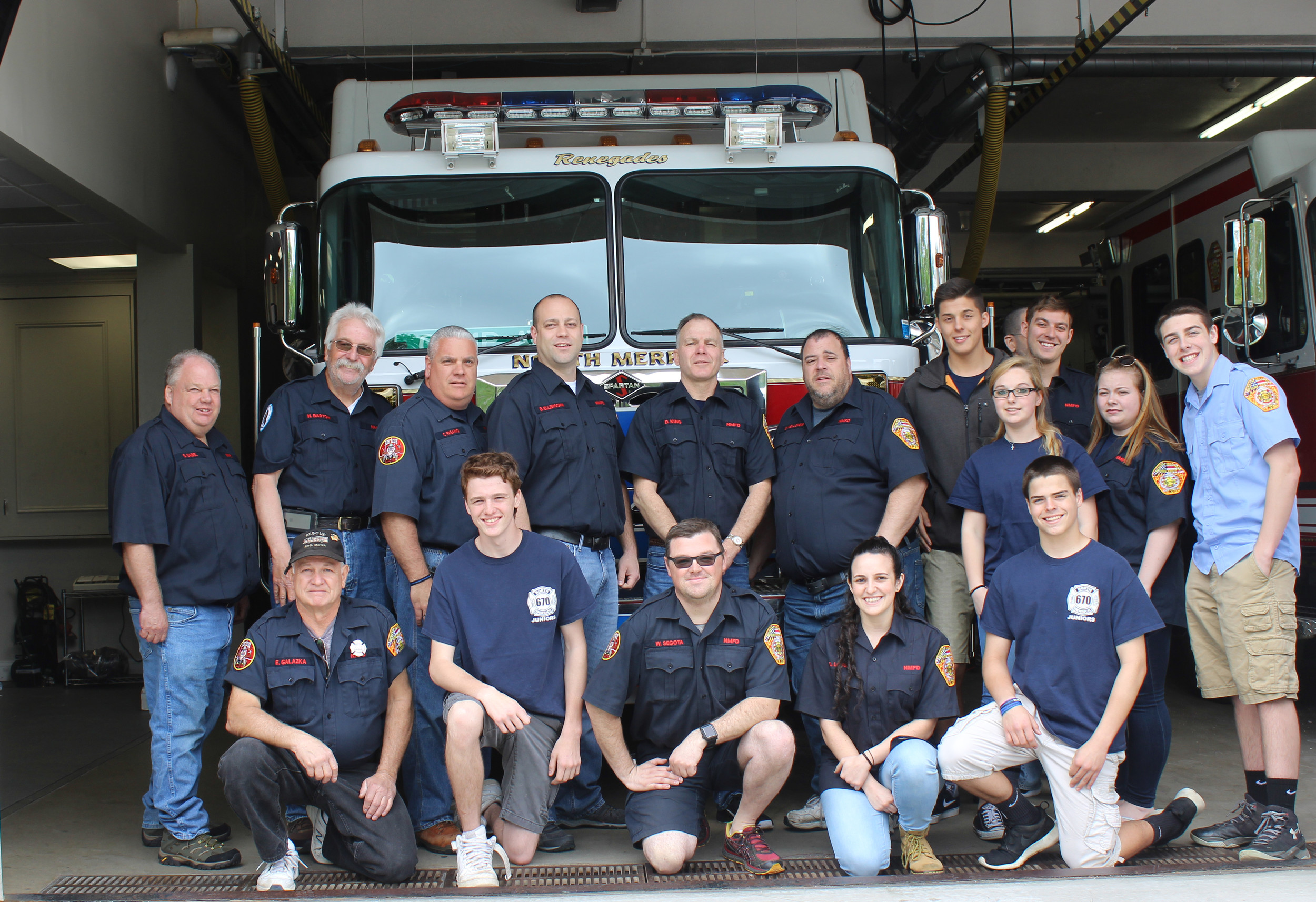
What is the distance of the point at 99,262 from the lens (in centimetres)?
820

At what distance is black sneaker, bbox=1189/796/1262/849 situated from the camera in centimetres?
348

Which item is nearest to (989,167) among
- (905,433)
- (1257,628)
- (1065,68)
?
(1065,68)

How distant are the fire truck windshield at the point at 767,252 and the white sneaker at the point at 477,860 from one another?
213 cm

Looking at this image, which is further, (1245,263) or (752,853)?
(1245,263)

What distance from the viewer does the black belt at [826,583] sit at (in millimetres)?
3939

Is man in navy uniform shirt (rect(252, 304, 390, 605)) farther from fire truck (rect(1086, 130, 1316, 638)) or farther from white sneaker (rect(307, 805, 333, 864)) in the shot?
fire truck (rect(1086, 130, 1316, 638))

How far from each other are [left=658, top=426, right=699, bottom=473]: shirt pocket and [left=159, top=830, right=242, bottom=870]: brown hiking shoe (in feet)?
6.76

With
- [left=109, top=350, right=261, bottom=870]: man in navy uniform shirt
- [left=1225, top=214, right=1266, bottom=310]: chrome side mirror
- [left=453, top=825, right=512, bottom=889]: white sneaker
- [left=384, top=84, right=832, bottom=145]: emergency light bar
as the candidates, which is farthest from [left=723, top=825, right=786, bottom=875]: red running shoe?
[left=1225, top=214, right=1266, bottom=310]: chrome side mirror

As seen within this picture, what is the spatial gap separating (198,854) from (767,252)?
3.19m

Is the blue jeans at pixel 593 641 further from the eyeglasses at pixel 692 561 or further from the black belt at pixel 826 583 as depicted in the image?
the black belt at pixel 826 583

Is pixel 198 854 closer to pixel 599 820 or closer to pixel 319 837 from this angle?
pixel 319 837

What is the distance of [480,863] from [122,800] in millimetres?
2169

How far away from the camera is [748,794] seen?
3.47 meters

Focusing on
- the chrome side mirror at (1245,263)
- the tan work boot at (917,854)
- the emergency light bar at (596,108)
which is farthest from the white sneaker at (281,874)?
the chrome side mirror at (1245,263)
